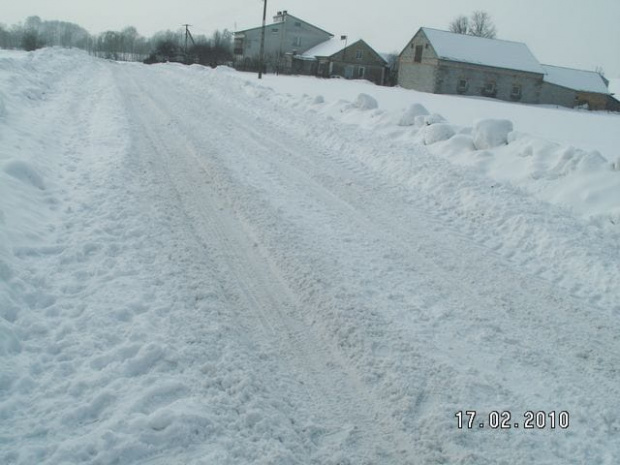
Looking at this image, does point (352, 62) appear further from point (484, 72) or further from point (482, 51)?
point (484, 72)

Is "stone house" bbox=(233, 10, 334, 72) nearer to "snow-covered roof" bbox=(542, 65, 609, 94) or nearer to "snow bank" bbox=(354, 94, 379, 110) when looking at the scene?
"snow-covered roof" bbox=(542, 65, 609, 94)

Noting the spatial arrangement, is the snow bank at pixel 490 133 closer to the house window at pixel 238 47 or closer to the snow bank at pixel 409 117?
the snow bank at pixel 409 117

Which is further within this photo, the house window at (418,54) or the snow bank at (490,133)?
the house window at (418,54)

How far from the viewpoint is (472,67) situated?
158 ft

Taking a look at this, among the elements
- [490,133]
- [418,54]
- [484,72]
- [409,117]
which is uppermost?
[418,54]

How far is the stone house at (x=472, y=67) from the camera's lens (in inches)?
1889

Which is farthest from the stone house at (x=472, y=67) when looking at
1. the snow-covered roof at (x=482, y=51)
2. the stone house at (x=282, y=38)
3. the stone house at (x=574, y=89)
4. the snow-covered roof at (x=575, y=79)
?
the stone house at (x=282, y=38)

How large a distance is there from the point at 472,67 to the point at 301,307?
163 feet

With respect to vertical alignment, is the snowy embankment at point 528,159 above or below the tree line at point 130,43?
below

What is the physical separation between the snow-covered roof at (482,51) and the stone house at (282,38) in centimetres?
2483

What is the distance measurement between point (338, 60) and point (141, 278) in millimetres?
61883

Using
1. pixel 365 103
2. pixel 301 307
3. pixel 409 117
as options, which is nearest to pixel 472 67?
pixel 365 103

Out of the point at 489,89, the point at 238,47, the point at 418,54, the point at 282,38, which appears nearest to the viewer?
the point at 489,89

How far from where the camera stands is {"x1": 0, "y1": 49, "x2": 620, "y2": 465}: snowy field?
309cm
